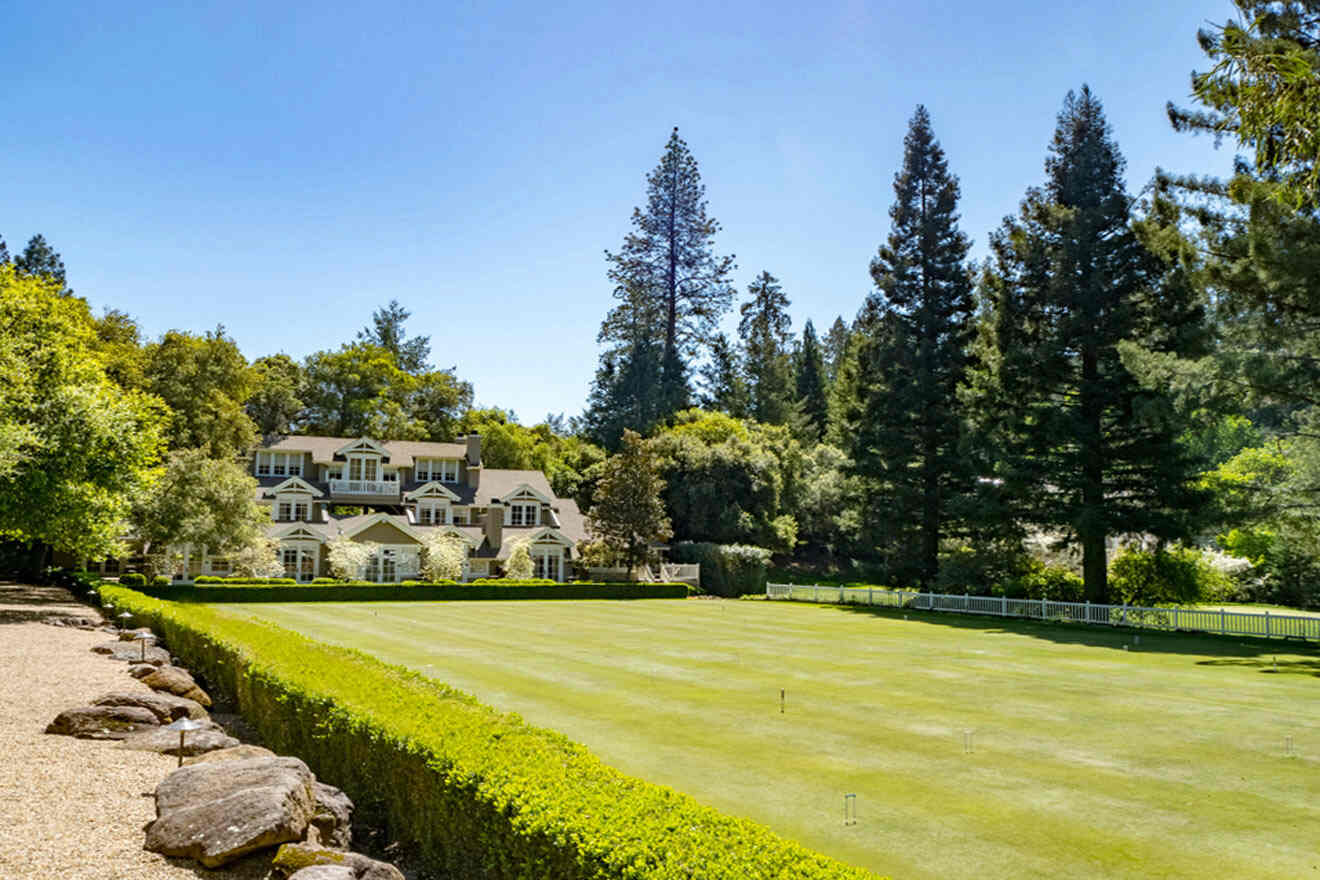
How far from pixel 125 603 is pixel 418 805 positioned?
2082 cm

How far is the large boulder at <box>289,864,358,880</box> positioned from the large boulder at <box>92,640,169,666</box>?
41.6 feet

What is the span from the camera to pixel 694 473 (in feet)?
178

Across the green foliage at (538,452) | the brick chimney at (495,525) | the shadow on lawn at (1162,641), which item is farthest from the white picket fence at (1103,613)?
the green foliage at (538,452)

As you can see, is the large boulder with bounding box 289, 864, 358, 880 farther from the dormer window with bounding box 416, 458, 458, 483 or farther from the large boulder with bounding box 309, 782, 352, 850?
the dormer window with bounding box 416, 458, 458, 483

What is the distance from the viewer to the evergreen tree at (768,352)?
74.8 m

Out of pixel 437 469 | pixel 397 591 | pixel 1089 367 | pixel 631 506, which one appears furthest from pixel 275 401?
pixel 1089 367

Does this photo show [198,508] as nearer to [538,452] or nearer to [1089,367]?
[1089,367]

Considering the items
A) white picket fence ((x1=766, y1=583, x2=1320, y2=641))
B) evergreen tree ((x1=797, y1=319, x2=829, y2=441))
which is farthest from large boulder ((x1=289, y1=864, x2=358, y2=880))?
evergreen tree ((x1=797, y1=319, x2=829, y2=441))

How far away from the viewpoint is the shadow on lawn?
21156 millimetres

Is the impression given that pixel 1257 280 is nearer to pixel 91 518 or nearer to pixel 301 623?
pixel 301 623

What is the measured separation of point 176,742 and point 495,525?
41.8 m

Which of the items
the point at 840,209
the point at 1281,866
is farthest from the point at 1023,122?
the point at 1281,866

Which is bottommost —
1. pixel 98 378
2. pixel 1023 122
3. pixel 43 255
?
pixel 98 378

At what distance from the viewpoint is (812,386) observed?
80.6m
